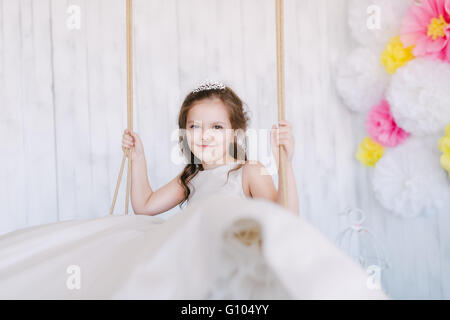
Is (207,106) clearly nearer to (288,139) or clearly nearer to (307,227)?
(288,139)

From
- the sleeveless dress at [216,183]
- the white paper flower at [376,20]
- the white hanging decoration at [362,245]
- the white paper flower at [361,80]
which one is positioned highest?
the white paper flower at [376,20]

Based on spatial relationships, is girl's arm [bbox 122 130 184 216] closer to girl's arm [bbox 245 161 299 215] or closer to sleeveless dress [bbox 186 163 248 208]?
sleeveless dress [bbox 186 163 248 208]

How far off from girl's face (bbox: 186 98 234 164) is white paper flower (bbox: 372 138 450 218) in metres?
0.58

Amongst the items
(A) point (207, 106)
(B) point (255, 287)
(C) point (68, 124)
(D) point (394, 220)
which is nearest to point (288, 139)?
(A) point (207, 106)

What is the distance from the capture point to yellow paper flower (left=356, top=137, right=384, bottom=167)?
185 centimetres

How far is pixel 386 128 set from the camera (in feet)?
5.83

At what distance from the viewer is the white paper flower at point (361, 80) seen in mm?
1798

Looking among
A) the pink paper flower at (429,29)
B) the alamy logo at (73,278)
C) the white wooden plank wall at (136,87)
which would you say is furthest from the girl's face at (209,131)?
the alamy logo at (73,278)

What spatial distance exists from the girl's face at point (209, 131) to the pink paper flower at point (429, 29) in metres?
0.64

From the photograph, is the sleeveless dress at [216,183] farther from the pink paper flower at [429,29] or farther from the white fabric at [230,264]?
the white fabric at [230,264]

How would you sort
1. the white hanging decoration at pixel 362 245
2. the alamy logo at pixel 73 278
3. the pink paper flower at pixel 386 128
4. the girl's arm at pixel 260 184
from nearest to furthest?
the alamy logo at pixel 73 278 → the girl's arm at pixel 260 184 → the pink paper flower at pixel 386 128 → the white hanging decoration at pixel 362 245

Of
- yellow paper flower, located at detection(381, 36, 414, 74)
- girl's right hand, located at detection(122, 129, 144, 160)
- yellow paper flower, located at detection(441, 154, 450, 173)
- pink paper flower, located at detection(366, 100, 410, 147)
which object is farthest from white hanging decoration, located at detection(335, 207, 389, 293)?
girl's right hand, located at detection(122, 129, 144, 160)

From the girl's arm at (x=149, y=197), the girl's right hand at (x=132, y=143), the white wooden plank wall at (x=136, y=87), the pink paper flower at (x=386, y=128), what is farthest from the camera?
the white wooden plank wall at (x=136, y=87)
